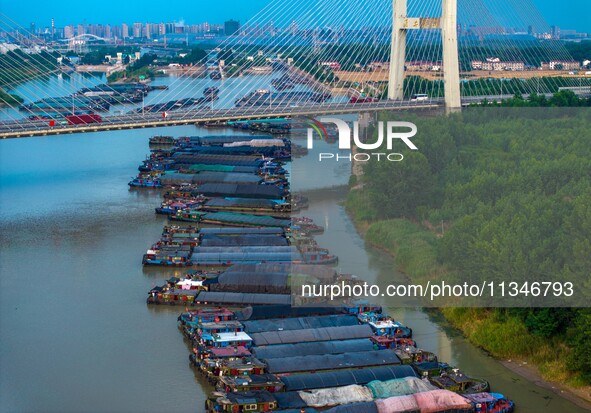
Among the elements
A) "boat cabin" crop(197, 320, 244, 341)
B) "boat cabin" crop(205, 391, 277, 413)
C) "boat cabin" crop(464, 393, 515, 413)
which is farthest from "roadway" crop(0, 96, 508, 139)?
"boat cabin" crop(464, 393, 515, 413)

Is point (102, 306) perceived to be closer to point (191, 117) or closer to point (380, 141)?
point (380, 141)

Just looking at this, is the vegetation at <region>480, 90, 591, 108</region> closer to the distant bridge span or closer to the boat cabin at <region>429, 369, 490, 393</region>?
the distant bridge span

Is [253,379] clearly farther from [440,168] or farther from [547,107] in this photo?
[547,107]

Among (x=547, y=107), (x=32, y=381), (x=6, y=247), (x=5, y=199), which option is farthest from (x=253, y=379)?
(x=547, y=107)

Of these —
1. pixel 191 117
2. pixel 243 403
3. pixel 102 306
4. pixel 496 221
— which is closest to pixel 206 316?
pixel 102 306

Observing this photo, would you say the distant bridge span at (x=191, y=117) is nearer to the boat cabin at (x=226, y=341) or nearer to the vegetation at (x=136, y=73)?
the boat cabin at (x=226, y=341)

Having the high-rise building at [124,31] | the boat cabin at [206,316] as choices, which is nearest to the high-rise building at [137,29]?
the high-rise building at [124,31]
